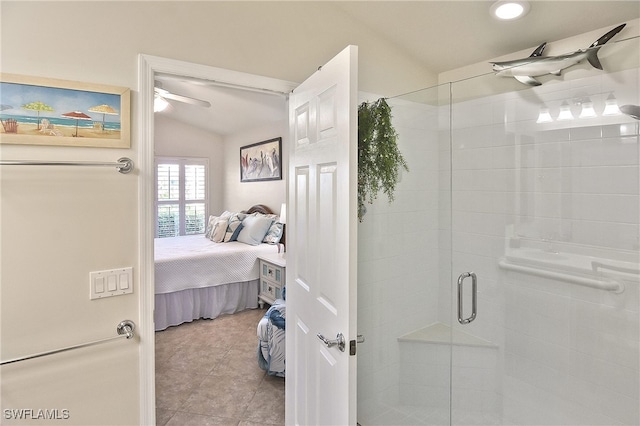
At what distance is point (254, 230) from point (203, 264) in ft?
3.21

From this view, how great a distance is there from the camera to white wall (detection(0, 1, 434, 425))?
1373mm

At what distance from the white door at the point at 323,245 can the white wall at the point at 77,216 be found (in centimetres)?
66

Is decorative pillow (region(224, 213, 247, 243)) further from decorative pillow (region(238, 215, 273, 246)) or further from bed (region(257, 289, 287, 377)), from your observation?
bed (region(257, 289, 287, 377))

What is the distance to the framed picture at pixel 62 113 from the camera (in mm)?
1343

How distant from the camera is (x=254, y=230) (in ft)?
15.8

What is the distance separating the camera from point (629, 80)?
5.71 ft

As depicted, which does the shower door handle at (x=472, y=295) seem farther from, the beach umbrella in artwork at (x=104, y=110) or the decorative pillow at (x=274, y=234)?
the decorative pillow at (x=274, y=234)

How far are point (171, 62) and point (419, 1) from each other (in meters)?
1.42

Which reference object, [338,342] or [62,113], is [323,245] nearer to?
[338,342]

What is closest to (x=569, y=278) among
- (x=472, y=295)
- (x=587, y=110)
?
(x=472, y=295)

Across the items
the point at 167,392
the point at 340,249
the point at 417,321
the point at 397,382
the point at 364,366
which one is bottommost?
the point at 167,392

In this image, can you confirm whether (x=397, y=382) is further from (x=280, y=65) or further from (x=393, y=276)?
(x=280, y=65)

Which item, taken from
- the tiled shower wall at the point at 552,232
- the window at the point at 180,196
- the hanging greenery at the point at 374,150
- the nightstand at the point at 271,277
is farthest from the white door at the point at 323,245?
the window at the point at 180,196


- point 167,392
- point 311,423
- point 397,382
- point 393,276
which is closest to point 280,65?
point 393,276
